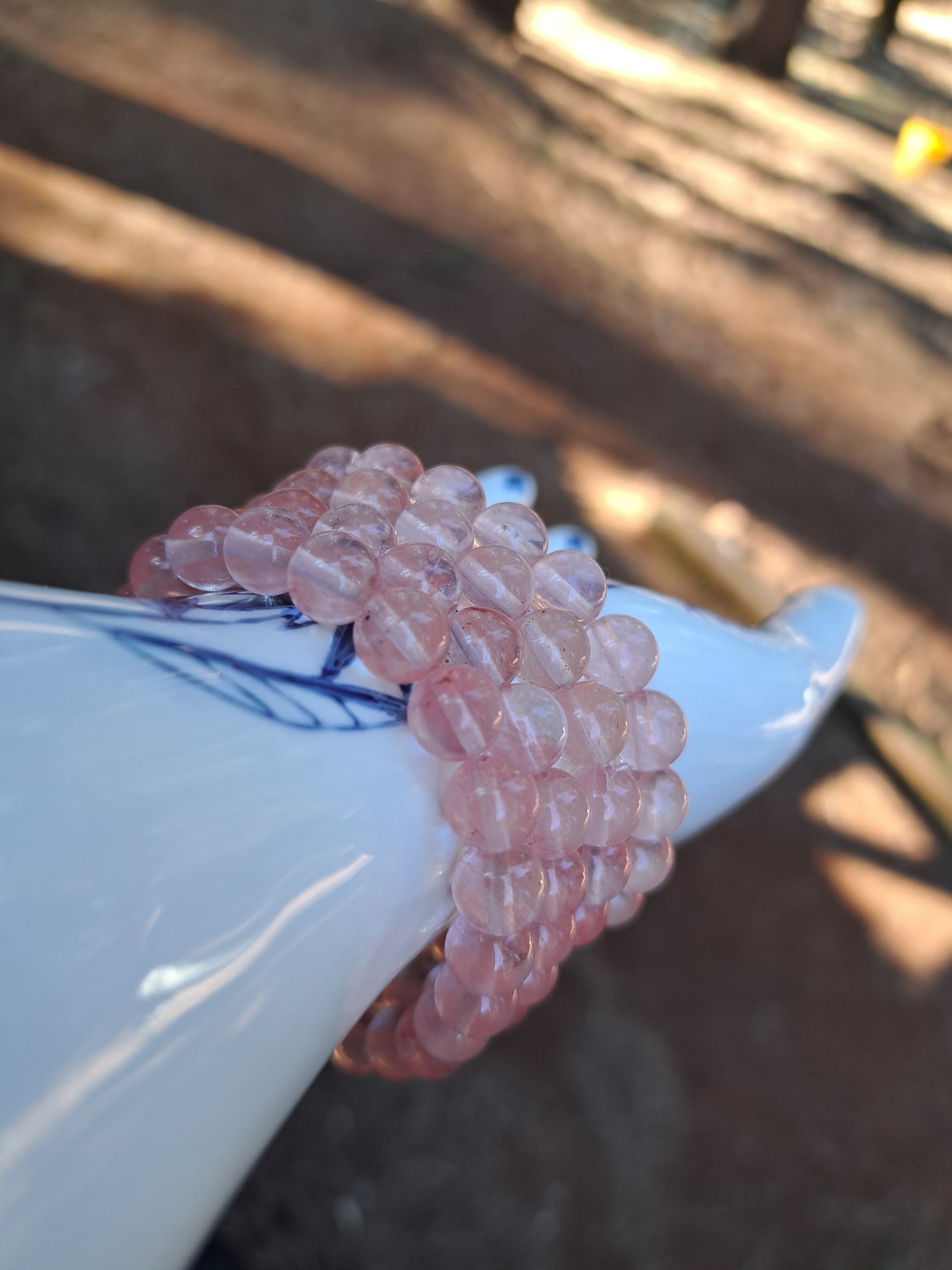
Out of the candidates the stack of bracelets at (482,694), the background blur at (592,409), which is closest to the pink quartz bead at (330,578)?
the stack of bracelets at (482,694)

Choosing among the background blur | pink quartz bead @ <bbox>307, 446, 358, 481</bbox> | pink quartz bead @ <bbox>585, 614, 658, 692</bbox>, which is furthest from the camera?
the background blur

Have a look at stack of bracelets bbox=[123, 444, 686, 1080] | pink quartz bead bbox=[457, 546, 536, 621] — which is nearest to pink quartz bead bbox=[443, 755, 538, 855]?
stack of bracelets bbox=[123, 444, 686, 1080]

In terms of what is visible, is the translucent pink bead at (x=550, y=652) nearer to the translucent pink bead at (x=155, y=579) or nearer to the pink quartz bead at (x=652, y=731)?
the pink quartz bead at (x=652, y=731)

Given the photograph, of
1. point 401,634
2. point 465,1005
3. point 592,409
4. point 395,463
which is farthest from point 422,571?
point 592,409

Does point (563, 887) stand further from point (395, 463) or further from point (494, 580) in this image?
point (395, 463)

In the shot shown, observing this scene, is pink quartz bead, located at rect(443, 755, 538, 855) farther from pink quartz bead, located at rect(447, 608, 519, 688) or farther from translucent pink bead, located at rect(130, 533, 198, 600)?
translucent pink bead, located at rect(130, 533, 198, 600)

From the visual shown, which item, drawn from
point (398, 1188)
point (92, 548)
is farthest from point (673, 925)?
point (92, 548)
